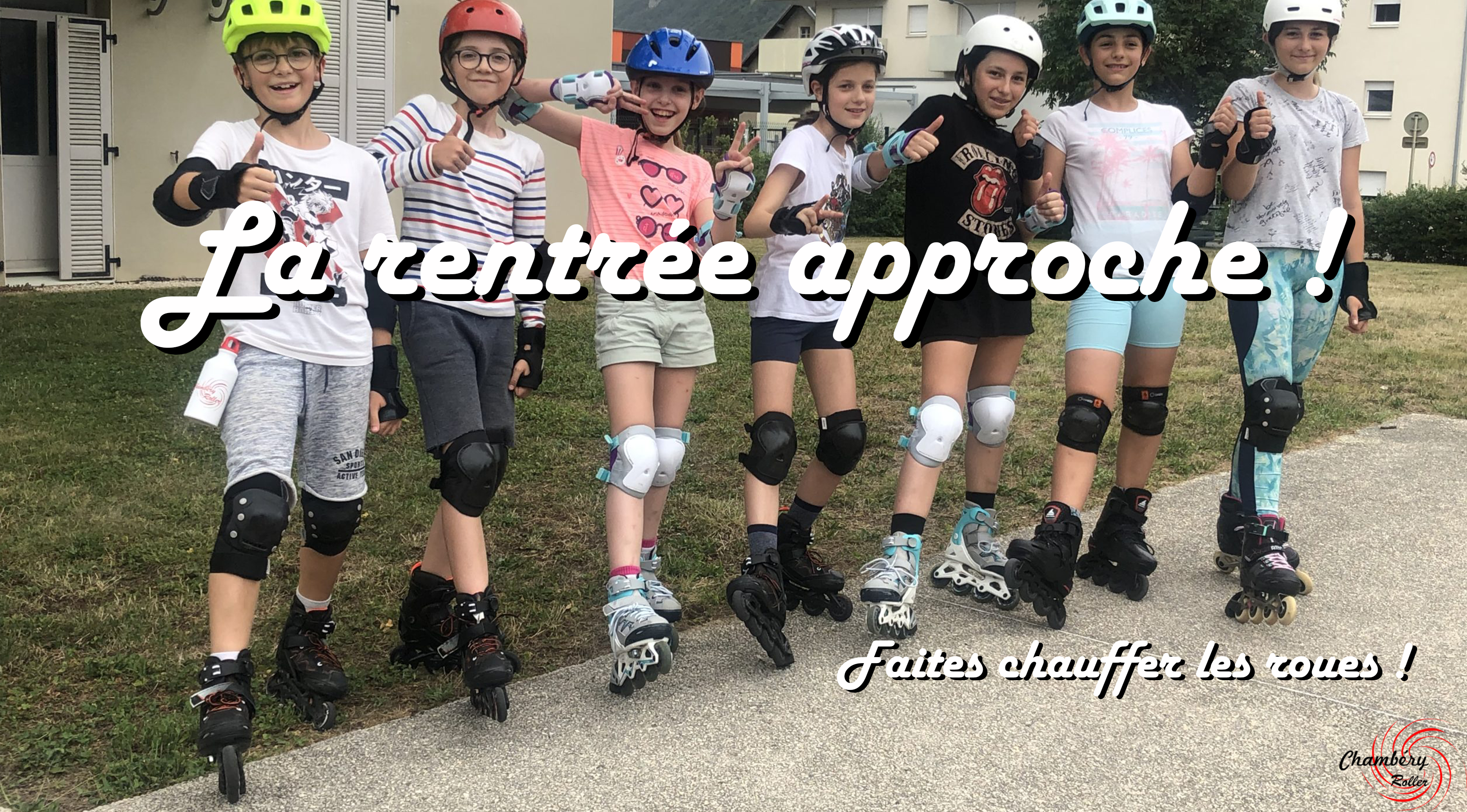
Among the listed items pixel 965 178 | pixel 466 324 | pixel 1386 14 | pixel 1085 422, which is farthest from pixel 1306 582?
pixel 1386 14

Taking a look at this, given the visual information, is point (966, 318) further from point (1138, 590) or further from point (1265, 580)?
point (1265, 580)

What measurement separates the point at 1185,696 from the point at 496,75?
8.54 ft

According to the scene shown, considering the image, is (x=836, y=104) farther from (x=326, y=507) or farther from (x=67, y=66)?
(x=67, y=66)

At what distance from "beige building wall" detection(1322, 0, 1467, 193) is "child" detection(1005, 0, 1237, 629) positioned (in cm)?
3905

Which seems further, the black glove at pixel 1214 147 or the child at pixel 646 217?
the black glove at pixel 1214 147

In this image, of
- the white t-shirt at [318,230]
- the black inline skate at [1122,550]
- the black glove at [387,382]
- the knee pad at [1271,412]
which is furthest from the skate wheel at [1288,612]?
the white t-shirt at [318,230]

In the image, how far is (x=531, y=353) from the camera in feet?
12.6

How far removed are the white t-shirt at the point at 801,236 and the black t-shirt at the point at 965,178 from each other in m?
0.30

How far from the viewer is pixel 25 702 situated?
3.51 meters

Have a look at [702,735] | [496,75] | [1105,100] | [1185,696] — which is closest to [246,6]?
[496,75]

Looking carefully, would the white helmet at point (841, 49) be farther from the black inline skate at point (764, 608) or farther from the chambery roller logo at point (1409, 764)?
the chambery roller logo at point (1409, 764)

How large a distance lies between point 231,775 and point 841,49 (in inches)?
106

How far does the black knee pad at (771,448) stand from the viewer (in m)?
4.13

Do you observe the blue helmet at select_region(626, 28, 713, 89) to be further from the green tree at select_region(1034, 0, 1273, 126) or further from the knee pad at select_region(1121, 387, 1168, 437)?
the green tree at select_region(1034, 0, 1273, 126)
